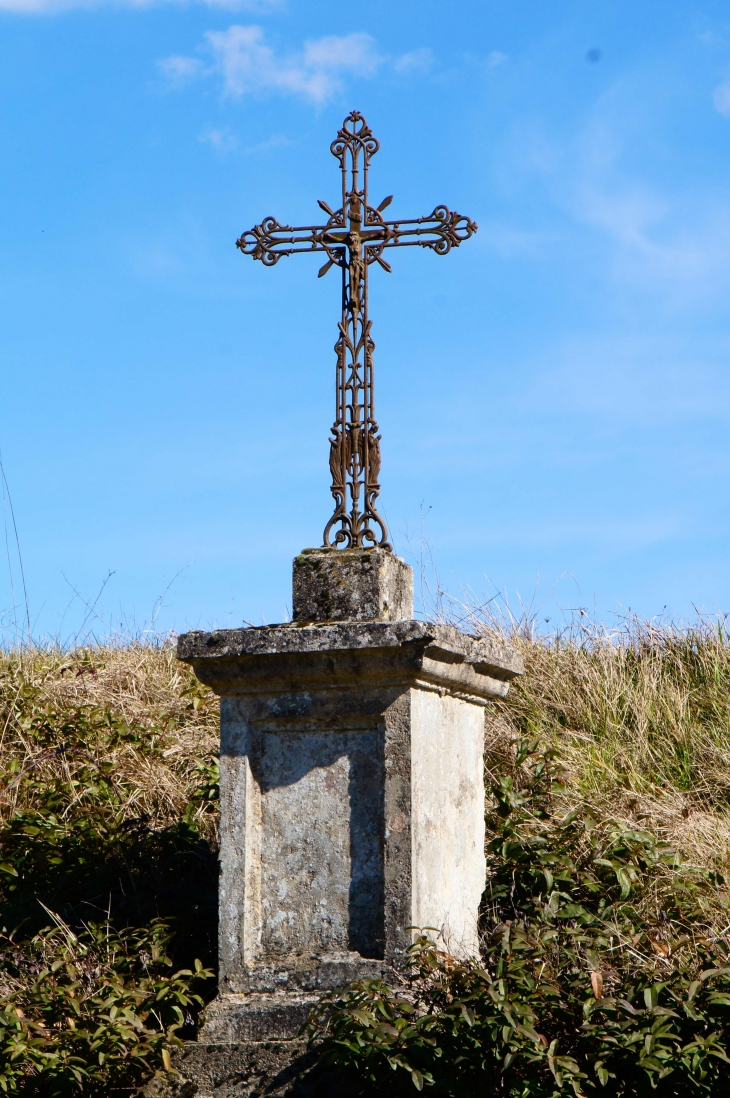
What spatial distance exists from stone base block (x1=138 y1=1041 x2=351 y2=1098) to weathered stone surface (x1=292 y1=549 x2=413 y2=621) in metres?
1.42

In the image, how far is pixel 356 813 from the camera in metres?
4.07

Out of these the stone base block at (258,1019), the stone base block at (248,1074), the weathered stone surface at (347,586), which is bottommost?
the stone base block at (248,1074)

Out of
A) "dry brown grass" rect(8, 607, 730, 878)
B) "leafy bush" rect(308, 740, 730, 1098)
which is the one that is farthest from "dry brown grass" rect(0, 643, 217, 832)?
"leafy bush" rect(308, 740, 730, 1098)

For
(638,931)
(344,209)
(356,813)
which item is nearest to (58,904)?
(356,813)

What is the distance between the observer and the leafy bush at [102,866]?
13.0 feet

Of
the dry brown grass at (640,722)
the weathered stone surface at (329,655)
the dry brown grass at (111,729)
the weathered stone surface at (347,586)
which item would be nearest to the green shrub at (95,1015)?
the weathered stone surface at (329,655)

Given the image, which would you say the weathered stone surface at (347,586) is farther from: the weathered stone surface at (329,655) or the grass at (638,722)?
the grass at (638,722)

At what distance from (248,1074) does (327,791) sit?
924 millimetres

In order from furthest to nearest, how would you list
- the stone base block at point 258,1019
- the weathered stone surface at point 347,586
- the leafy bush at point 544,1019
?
the weathered stone surface at point 347,586 → the stone base block at point 258,1019 → the leafy bush at point 544,1019

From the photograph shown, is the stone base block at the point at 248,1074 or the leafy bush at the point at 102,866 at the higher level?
the leafy bush at the point at 102,866

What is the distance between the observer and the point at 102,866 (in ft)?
17.4

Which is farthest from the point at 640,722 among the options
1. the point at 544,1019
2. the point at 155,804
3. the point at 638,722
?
the point at 544,1019

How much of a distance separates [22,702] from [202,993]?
345 centimetres

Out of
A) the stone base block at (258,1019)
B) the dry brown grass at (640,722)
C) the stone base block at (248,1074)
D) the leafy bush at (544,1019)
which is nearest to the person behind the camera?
the leafy bush at (544,1019)
